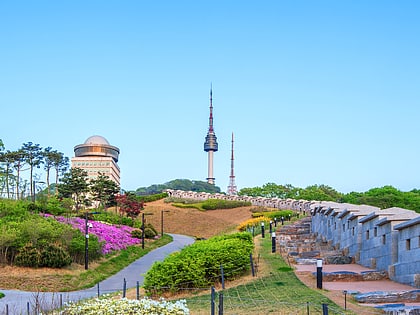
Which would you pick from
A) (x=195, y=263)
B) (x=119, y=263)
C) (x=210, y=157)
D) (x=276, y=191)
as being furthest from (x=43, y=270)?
(x=210, y=157)

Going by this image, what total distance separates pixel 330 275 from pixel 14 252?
55.6 ft

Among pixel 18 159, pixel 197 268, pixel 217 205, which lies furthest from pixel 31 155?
pixel 197 268

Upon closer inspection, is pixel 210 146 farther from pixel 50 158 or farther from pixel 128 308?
pixel 128 308

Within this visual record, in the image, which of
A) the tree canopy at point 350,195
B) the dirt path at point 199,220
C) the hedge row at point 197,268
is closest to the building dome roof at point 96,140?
the tree canopy at point 350,195

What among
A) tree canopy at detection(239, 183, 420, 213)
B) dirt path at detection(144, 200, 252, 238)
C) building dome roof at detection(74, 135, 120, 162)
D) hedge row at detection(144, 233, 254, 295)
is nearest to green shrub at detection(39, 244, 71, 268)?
hedge row at detection(144, 233, 254, 295)

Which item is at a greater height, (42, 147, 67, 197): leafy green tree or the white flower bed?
(42, 147, 67, 197): leafy green tree

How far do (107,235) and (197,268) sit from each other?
20.2 metres

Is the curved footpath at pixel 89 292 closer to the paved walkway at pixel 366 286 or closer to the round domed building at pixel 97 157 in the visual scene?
the paved walkway at pixel 366 286

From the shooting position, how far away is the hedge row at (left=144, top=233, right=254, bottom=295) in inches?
637

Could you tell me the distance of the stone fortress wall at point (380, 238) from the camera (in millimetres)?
13485

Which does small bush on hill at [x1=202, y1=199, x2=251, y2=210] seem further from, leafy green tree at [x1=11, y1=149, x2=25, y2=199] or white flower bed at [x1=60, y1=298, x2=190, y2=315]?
white flower bed at [x1=60, y1=298, x2=190, y2=315]

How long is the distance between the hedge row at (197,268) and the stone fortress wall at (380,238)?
12.9 feet

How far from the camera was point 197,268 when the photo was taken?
644 inches

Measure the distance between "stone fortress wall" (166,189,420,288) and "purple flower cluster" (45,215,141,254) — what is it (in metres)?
Result: 14.7
